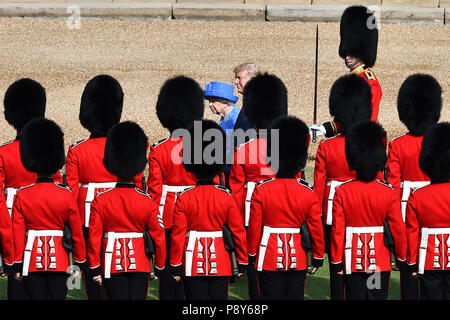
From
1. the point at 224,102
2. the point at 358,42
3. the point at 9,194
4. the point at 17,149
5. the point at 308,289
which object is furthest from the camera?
the point at 358,42

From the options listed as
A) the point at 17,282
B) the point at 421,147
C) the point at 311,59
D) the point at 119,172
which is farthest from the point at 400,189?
the point at 311,59

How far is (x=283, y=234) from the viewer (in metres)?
6.64

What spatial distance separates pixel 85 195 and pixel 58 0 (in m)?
13.4

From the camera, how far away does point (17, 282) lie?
22.5 feet

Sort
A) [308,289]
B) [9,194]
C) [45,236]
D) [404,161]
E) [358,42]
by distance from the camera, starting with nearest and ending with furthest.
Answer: [45,236] < [9,194] < [404,161] < [308,289] < [358,42]

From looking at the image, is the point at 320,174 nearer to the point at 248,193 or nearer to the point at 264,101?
A: the point at 248,193

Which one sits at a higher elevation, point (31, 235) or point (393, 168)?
point (393, 168)

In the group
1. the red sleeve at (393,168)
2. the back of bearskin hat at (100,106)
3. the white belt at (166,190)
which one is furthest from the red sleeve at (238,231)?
the back of bearskin hat at (100,106)

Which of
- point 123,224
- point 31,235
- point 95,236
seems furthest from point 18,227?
point 123,224

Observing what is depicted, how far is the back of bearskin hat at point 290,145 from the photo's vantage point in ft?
22.2

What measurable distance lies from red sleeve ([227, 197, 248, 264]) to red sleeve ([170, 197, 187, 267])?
244 mm

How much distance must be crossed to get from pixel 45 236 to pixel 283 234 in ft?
4.19

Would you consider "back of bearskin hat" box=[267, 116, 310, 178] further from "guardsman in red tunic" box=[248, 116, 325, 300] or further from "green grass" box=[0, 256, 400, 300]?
"green grass" box=[0, 256, 400, 300]

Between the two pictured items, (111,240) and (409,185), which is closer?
(111,240)
